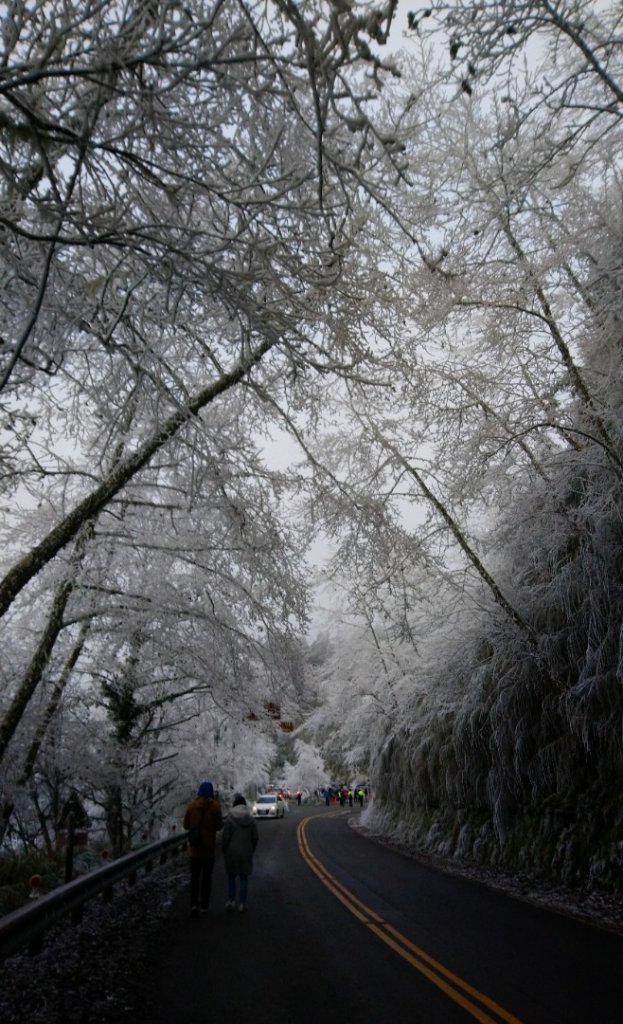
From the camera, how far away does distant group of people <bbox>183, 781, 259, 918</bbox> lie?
9141 millimetres

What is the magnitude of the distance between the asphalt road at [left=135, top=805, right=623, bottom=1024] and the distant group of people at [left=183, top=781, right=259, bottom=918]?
→ 28 centimetres

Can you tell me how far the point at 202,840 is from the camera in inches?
366

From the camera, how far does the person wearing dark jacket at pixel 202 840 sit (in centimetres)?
908

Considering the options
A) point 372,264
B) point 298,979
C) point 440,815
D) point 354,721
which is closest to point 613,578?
point 372,264

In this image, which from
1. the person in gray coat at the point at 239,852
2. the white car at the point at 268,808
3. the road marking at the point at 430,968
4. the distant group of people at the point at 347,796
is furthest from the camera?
the distant group of people at the point at 347,796

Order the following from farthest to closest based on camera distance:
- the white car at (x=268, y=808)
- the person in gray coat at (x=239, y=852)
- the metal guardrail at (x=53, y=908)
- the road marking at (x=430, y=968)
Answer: the white car at (x=268, y=808)
the person in gray coat at (x=239, y=852)
the metal guardrail at (x=53, y=908)
the road marking at (x=430, y=968)

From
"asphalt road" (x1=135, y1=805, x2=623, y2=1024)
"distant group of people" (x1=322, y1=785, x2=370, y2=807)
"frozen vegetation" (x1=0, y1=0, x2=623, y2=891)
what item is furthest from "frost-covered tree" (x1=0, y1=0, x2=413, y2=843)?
"distant group of people" (x1=322, y1=785, x2=370, y2=807)

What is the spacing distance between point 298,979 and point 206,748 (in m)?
16.4

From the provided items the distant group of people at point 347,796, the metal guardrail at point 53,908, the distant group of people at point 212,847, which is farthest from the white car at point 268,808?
the distant group of people at point 212,847

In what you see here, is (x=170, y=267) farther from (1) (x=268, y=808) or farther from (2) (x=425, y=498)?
(1) (x=268, y=808)

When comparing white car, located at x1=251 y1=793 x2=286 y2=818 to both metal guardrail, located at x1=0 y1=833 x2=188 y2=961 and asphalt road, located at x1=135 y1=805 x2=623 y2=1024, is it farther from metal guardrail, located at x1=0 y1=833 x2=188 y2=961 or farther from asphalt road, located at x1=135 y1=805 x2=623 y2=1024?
metal guardrail, located at x1=0 y1=833 x2=188 y2=961

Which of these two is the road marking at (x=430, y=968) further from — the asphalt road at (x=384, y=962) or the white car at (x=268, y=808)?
the white car at (x=268, y=808)

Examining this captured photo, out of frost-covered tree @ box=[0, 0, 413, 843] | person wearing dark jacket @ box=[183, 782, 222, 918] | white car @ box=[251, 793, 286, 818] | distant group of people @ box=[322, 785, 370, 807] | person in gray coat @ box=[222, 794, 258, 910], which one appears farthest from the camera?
distant group of people @ box=[322, 785, 370, 807]

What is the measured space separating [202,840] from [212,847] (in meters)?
0.17
